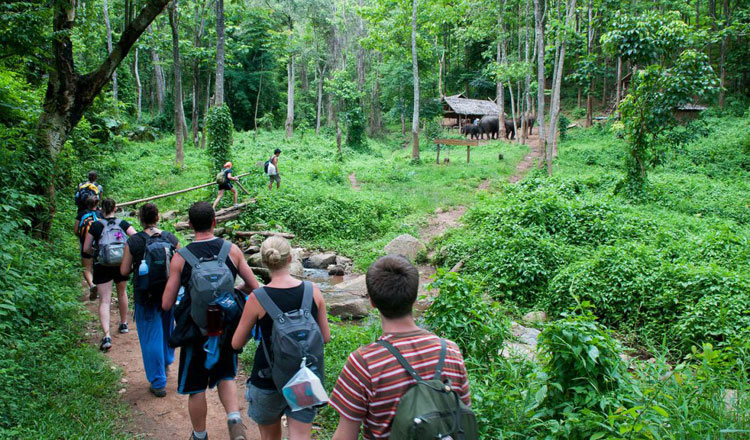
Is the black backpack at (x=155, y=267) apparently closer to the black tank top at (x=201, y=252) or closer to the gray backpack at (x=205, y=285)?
the black tank top at (x=201, y=252)

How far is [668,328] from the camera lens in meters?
6.53

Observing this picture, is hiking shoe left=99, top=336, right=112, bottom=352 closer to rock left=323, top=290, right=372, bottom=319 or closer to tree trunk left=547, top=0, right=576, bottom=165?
rock left=323, top=290, right=372, bottom=319

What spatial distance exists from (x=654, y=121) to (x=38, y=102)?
47.5 ft

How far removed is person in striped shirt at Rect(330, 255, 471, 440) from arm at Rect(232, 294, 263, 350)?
3.20 ft

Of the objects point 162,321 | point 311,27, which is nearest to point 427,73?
point 311,27

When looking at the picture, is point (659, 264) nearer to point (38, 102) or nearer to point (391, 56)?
point (38, 102)

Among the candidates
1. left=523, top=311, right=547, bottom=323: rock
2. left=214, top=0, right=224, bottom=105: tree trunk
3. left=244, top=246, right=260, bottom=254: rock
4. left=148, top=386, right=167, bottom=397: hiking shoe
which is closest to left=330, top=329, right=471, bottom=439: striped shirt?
left=148, top=386, right=167, bottom=397: hiking shoe

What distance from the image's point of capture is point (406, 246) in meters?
10.8

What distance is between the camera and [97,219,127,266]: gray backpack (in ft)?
16.2

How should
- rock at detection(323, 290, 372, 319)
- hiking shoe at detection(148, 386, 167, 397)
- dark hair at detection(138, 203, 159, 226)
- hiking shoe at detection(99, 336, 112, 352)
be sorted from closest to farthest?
dark hair at detection(138, 203, 159, 226), hiking shoe at detection(148, 386, 167, 397), hiking shoe at detection(99, 336, 112, 352), rock at detection(323, 290, 372, 319)

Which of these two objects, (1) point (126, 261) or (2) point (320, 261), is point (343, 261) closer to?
(2) point (320, 261)

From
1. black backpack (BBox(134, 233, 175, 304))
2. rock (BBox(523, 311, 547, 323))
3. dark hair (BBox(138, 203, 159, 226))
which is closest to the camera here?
black backpack (BBox(134, 233, 175, 304))

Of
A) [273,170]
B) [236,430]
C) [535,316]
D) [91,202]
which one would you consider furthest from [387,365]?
[273,170]

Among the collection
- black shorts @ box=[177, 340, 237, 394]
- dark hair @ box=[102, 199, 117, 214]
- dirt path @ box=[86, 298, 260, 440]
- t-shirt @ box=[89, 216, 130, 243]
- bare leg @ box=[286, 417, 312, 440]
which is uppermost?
dark hair @ box=[102, 199, 117, 214]
